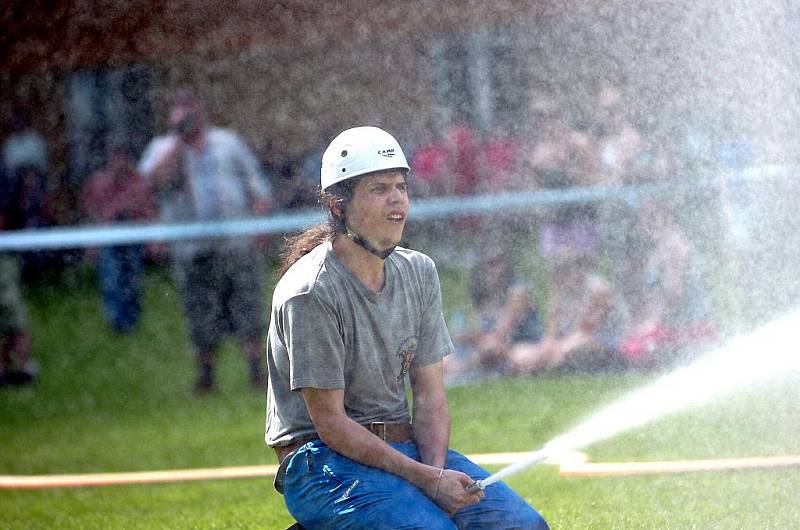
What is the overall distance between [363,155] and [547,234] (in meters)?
5.41

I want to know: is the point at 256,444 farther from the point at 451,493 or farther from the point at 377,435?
the point at 451,493

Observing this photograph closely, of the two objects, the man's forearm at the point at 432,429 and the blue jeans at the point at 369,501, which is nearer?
the blue jeans at the point at 369,501

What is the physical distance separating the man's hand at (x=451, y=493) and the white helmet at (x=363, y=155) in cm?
103

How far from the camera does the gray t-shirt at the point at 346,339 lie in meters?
4.38

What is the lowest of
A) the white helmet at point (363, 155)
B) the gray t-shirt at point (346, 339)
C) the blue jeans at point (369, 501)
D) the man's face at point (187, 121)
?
the blue jeans at point (369, 501)

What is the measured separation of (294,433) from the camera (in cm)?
452

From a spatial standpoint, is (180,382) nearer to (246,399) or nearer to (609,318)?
(246,399)

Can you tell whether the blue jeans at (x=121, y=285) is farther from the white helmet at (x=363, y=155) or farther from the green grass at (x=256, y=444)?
the white helmet at (x=363, y=155)

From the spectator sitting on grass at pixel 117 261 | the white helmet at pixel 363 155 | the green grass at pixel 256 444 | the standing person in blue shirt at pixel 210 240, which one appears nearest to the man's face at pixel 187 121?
the standing person in blue shirt at pixel 210 240

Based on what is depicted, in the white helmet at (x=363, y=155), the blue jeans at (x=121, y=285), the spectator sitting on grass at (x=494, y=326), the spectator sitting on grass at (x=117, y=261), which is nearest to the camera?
the white helmet at (x=363, y=155)

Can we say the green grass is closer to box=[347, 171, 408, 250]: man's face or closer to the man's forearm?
the man's forearm

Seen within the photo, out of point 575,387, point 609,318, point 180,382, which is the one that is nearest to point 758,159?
point 609,318

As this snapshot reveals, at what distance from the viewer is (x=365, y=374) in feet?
14.8

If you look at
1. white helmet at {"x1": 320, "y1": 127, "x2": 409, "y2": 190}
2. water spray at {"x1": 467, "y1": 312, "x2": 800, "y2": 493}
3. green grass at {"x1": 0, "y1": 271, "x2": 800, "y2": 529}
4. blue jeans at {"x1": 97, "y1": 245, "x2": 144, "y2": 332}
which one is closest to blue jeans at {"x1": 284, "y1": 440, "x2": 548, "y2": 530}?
white helmet at {"x1": 320, "y1": 127, "x2": 409, "y2": 190}
